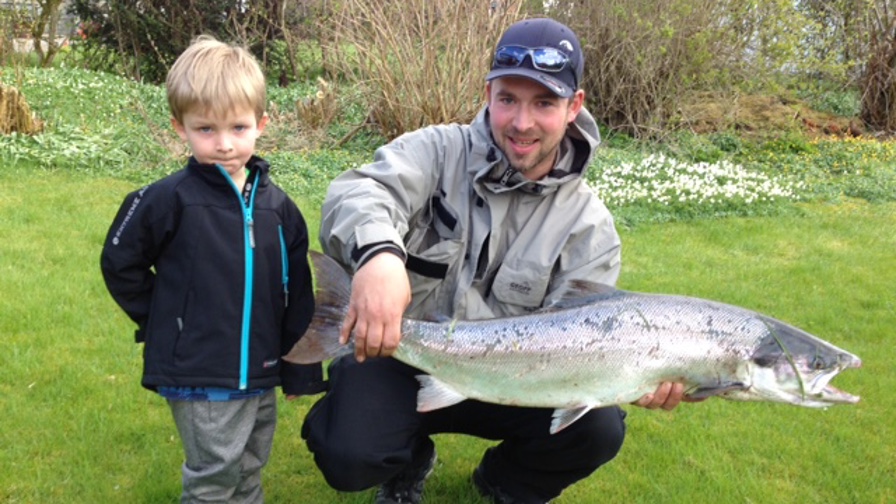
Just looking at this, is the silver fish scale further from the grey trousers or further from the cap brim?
the cap brim

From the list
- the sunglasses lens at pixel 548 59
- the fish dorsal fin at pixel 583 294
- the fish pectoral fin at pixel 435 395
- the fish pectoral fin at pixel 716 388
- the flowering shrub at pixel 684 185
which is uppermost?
the sunglasses lens at pixel 548 59

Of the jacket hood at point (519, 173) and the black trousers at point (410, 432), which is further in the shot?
the jacket hood at point (519, 173)

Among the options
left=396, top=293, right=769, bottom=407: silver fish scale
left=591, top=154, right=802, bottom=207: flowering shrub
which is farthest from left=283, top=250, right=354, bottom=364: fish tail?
left=591, top=154, right=802, bottom=207: flowering shrub

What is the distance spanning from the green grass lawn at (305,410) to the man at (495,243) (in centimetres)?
60

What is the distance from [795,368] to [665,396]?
468mm

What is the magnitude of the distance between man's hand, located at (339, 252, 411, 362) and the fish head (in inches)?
50.4

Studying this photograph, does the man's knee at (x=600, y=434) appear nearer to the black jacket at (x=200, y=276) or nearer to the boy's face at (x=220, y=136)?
the black jacket at (x=200, y=276)

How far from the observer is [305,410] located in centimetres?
484

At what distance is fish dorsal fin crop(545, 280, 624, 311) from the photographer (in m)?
3.31

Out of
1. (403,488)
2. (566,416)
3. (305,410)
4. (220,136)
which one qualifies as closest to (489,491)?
(403,488)

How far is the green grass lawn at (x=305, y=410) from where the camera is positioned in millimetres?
4090

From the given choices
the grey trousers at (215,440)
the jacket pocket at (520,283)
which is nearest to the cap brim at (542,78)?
the jacket pocket at (520,283)

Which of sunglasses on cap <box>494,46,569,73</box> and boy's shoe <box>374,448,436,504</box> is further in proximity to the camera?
boy's shoe <box>374,448,436,504</box>

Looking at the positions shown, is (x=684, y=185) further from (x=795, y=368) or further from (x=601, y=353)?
(x=601, y=353)
